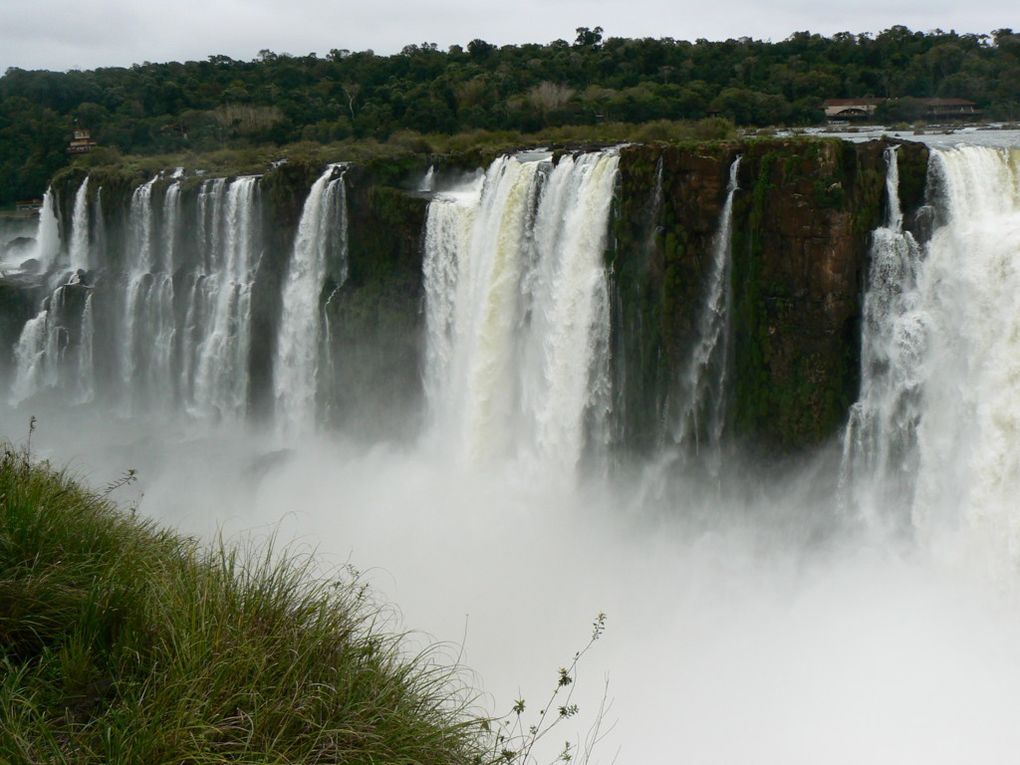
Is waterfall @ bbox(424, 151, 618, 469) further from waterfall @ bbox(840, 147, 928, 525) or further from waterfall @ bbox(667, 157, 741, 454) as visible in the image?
waterfall @ bbox(840, 147, 928, 525)

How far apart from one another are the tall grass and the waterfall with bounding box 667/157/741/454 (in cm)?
1065

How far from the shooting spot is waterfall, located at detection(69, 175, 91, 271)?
94.1 ft

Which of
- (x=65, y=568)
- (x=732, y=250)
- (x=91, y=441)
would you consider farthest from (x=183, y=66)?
(x=65, y=568)

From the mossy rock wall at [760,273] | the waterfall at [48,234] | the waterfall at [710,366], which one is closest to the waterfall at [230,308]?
the waterfall at [48,234]

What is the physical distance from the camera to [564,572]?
15039 millimetres

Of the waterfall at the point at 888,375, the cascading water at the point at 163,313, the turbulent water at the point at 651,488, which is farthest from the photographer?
the cascading water at the point at 163,313

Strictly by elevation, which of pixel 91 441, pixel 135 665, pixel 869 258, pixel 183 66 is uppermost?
pixel 183 66

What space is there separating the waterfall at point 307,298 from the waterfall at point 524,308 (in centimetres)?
326

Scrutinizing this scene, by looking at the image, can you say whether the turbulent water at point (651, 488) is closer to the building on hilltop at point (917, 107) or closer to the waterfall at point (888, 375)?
the waterfall at point (888, 375)

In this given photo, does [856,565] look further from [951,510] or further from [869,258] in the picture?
[869,258]

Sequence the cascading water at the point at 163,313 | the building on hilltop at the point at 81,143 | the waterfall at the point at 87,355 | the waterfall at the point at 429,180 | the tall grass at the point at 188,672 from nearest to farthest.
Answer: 1. the tall grass at the point at 188,672
2. the waterfall at the point at 429,180
3. the cascading water at the point at 163,313
4. the waterfall at the point at 87,355
5. the building on hilltop at the point at 81,143

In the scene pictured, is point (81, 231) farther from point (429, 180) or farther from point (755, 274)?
point (755, 274)

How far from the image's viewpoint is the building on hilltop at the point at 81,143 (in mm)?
40750

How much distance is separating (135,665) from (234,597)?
54 centimetres
